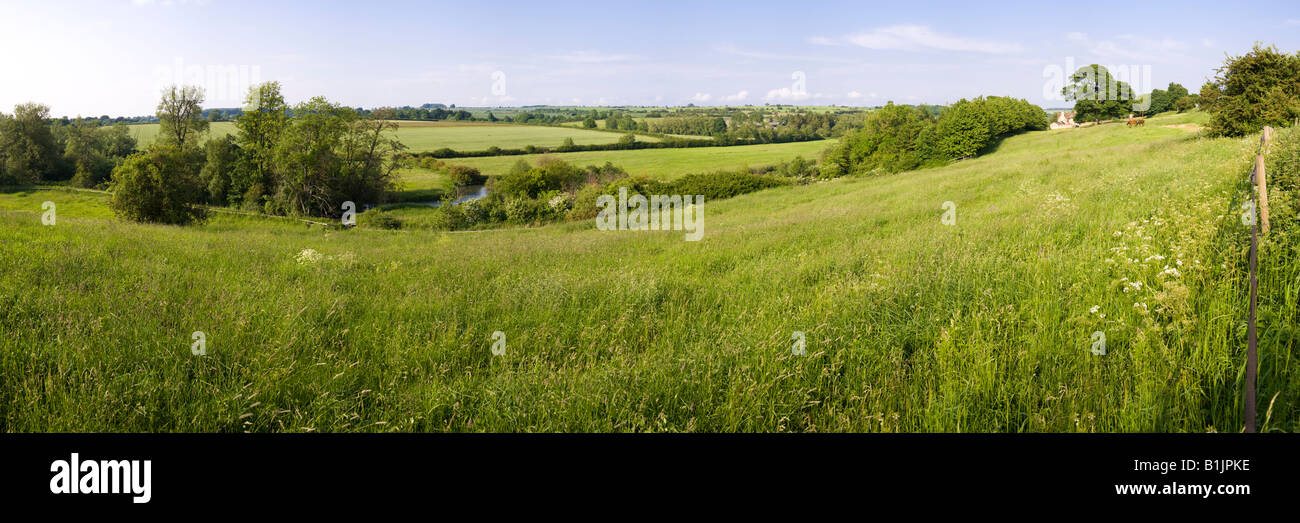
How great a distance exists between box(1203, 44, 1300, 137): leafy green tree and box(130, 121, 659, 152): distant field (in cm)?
8852

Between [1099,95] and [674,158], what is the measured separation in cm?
5982

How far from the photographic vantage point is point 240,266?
8.36 metres

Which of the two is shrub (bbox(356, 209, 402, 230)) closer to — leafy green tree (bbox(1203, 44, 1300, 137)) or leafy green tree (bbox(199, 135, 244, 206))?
leafy green tree (bbox(199, 135, 244, 206))

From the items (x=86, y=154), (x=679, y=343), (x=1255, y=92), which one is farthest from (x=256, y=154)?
(x=1255, y=92)

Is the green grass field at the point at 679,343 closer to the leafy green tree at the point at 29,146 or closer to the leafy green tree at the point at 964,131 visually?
the leafy green tree at the point at 964,131

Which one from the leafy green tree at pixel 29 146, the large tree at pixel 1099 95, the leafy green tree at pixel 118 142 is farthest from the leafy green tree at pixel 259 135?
the large tree at pixel 1099 95

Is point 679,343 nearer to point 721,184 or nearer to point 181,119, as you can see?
point 721,184

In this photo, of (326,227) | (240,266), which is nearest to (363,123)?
(326,227)

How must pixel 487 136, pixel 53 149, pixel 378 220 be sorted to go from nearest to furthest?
pixel 378 220
pixel 53 149
pixel 487 136

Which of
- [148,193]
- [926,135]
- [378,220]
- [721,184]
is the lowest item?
[378,220]

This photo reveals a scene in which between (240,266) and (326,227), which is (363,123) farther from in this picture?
(240,266)

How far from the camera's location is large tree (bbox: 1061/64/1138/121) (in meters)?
68.2

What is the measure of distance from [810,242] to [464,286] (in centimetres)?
702

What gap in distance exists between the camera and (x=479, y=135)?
356 feet
